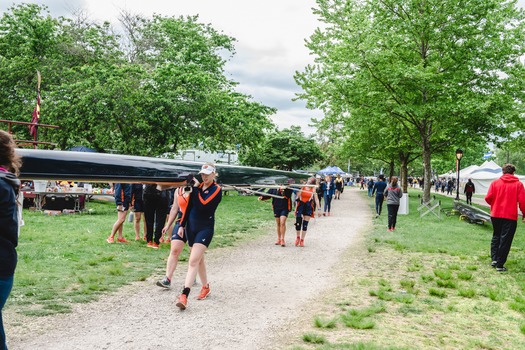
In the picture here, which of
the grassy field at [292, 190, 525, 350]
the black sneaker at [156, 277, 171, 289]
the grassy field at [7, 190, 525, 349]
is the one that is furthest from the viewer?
the black sneaker at [156, 277, 171, 289]

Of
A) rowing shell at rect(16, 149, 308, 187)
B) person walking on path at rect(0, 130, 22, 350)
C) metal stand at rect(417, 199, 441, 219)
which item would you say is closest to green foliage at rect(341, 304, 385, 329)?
rowing shell at rect(16, 149, 308, 187)

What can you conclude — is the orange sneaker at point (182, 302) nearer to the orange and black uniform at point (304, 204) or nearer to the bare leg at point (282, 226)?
the bare leg at point (282, 226)

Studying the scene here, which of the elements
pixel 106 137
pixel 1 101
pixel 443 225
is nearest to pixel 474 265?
pixel 443 225

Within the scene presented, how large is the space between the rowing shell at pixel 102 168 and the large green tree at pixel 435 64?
14010 mm

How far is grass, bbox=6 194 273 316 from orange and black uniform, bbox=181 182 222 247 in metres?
1.67

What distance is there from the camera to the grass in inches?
248

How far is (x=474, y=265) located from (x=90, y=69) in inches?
810

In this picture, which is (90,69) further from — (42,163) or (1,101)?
(42,163)

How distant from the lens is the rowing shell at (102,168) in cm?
564

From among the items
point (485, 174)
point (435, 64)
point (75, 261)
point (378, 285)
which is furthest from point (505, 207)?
point (485, 174)

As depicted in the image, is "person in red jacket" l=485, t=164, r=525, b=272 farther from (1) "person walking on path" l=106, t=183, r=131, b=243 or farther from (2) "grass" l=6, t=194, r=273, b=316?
(1) "person walking on path" l=106, t=183, r=131, b=243

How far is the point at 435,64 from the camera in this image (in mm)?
19922

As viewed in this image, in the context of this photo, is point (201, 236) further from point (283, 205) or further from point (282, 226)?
point (282, 226)

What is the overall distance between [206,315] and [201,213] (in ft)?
4.49
